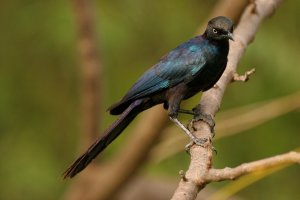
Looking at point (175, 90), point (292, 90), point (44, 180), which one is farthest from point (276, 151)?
point (175, 90)

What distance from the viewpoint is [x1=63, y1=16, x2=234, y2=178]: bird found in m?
3.93

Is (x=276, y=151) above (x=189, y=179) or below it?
above

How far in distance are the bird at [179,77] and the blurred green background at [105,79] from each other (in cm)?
194

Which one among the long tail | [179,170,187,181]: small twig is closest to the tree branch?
[179,170,187,181]: small twig

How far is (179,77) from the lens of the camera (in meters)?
4.04

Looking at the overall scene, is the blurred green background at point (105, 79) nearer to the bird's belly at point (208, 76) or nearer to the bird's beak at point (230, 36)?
the bird's belly at point (208, 76)

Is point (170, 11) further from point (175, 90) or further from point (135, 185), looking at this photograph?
point (175, 90)

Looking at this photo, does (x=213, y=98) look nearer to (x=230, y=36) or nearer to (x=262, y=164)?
(x=230, y=36)

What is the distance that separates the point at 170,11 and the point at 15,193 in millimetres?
2084

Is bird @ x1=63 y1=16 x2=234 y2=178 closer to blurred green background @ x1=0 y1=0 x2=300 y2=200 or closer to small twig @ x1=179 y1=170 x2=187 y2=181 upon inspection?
small twig @ x1=179 y1=170 x2=187 y2=181

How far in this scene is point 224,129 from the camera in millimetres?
5035

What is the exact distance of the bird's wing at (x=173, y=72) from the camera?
400 cm

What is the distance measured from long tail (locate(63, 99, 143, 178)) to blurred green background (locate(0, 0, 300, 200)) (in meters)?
2.11

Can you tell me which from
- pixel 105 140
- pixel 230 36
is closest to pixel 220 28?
pixel 230 36
